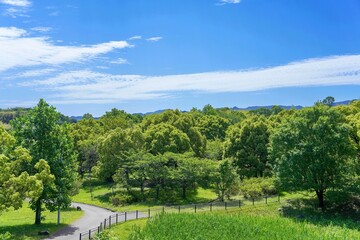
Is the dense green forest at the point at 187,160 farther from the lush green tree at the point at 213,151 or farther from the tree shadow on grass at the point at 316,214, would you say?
the tree shadow on grass at the point at 316,214

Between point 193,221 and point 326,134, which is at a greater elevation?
point 326,134

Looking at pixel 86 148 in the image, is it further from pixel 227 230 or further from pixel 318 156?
pixel 227 230

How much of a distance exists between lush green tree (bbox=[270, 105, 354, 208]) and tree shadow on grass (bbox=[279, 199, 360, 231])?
1193 mm

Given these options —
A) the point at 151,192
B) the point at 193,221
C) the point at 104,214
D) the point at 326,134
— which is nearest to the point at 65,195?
the point at 104,214

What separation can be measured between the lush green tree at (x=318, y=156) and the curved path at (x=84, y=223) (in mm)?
17781

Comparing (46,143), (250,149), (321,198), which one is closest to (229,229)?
(321,198)

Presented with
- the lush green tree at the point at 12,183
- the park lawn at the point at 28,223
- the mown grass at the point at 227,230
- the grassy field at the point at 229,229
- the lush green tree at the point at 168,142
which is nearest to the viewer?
the lush green tree at the point at 12,183

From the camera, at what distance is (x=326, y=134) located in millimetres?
33906

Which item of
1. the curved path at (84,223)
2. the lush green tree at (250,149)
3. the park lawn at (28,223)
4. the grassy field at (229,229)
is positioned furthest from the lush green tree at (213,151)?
the grassy field at (229,229)

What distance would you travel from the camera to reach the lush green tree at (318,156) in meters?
33.3

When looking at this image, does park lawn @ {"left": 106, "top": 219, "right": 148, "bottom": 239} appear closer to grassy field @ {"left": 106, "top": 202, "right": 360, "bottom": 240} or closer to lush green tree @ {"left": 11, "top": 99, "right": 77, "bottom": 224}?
grassy field @ {"left": 106, "top": 202, "right": 360, "bottom": 240}

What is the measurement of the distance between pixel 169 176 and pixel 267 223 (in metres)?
17.8

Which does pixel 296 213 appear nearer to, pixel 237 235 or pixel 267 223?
pixel 267 223

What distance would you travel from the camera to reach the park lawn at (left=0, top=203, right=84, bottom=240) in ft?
89.8
